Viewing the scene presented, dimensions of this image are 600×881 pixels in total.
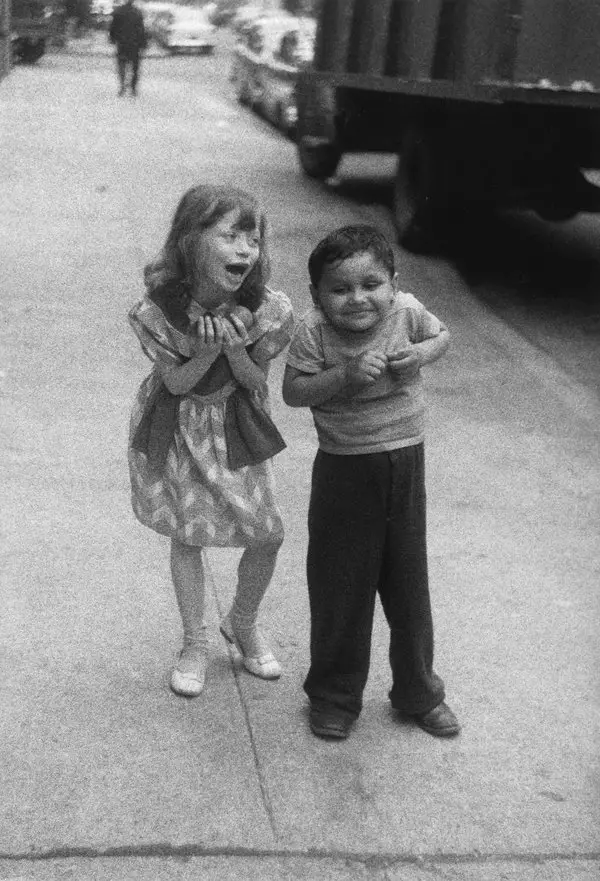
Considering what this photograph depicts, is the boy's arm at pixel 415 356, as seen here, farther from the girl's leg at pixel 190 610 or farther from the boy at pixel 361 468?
the girl's leg at pixel 190 610

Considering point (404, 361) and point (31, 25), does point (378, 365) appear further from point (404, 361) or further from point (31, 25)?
point (31, 25)

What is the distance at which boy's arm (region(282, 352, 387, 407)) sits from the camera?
10.4ft

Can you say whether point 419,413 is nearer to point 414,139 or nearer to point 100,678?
point 100,678

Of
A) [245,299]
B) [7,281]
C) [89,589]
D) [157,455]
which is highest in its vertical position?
[245,299]

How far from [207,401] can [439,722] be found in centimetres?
105

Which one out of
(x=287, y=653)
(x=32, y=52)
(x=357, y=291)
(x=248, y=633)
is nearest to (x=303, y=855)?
(x=248, y=633)

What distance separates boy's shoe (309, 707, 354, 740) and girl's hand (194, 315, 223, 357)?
101cm

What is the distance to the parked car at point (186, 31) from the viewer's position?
63.4ft

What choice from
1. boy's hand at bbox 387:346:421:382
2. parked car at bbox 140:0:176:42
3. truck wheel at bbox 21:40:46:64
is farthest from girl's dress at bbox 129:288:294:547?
parked car at bbox 140:0:176:42

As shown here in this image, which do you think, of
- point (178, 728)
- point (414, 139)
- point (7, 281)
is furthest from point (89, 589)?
point (414, 139)

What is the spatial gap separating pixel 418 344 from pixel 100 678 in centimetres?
133

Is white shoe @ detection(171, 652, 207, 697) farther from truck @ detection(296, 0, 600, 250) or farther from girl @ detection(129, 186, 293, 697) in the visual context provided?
truck @ detection(296, 0, 600, 250)

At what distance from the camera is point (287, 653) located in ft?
13.1

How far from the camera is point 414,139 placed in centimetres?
1041
